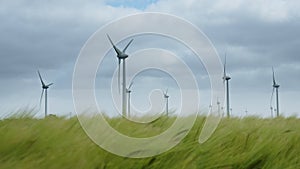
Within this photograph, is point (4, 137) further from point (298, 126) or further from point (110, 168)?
point (298, 126)

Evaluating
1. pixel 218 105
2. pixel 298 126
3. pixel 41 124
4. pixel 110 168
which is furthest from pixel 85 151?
pixel 298 126

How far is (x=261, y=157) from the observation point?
18.1 ft

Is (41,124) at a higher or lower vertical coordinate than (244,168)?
higher

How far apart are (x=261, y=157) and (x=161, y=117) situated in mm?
1374

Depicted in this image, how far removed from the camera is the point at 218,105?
716cm

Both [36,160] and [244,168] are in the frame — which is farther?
[244,168]

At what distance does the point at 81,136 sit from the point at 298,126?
12.7 feet

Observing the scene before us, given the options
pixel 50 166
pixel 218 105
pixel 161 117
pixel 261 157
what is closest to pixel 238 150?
pixel 261 157

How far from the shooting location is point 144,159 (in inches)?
180

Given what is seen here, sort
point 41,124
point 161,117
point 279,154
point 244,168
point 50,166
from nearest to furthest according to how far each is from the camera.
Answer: point 50,166 < point 41,124 < point 244,168 < point 279,154 < point 161,117

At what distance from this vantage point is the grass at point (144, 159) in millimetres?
4055

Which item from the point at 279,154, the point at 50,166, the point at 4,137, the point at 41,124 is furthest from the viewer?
the point at 279,154

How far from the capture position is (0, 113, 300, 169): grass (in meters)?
4.05

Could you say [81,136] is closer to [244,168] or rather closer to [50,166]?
[50,166]
